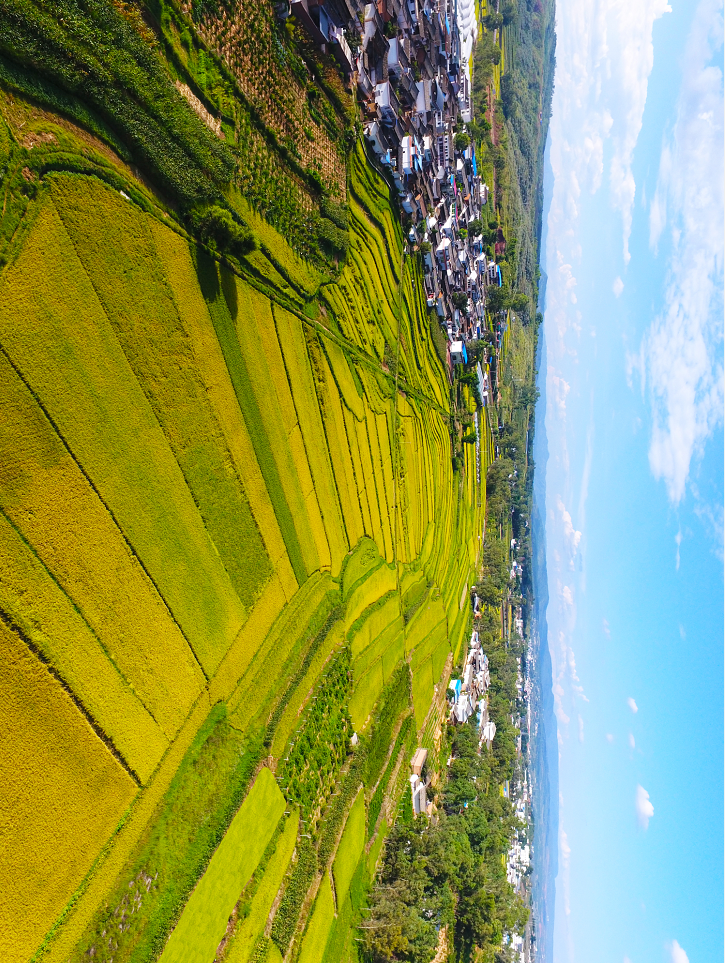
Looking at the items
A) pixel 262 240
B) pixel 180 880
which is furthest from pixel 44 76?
pixel 180 880

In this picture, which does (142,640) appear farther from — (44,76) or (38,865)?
(44,76)

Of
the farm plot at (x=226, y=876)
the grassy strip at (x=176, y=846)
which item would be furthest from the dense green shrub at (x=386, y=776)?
the grassy strip at (x=176, y=846)

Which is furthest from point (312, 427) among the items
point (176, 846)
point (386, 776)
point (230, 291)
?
point (386, 776)

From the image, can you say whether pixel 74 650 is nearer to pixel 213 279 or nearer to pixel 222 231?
pixel 213 279

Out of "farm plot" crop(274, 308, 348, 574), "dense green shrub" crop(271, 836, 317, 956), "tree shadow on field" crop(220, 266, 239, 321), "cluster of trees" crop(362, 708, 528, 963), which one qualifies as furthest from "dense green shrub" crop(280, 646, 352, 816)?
"tree shadow on field" crop(220, 266, 239, 321)

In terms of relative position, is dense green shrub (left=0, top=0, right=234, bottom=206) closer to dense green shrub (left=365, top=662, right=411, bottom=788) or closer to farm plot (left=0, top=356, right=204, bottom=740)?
farm plot (left=0, top=356, right=204, bottom=740)

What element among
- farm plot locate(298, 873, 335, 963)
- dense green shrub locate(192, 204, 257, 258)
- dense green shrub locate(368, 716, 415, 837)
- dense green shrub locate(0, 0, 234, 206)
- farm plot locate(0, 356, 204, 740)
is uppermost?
dense green shrub locate(0, 0, 234, 206)
